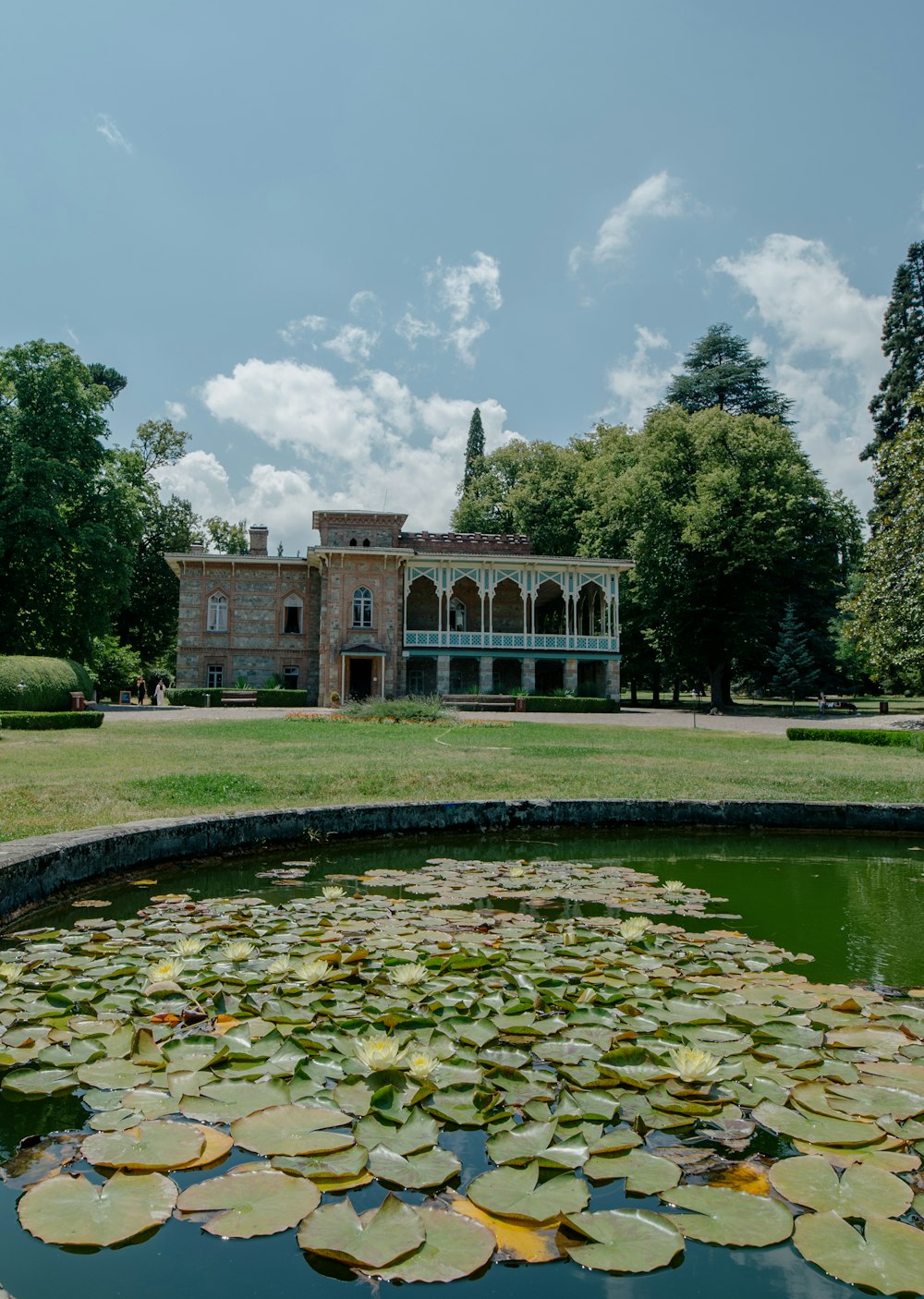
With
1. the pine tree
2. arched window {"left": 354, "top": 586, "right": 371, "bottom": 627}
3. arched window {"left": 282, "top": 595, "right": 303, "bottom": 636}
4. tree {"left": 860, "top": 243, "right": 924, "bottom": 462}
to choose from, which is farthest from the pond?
tree {"left": 860, "top": 243, "right": 924, "bottom": 462}

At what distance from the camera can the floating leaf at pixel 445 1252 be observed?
1.80 metres

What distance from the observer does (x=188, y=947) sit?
376 centimetres

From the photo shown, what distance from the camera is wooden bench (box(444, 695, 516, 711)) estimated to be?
98.7 feet

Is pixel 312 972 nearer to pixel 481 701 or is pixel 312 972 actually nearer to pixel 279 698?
pixel 481 701

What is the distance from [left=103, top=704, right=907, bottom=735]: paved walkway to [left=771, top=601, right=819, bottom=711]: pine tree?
5985mm

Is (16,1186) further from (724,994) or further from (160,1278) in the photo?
(724,994)

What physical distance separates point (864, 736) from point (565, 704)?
1202 cm

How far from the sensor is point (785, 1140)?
2.43 metres

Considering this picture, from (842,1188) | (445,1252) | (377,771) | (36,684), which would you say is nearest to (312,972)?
(445,1252)

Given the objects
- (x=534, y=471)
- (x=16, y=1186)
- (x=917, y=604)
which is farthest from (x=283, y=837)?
(x=534, y=471)

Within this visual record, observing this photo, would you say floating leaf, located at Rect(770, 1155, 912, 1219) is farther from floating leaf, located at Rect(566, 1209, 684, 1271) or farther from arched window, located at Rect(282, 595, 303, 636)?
arched window, located at Rect(282, 595, 303, 636)

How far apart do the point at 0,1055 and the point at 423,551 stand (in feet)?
113

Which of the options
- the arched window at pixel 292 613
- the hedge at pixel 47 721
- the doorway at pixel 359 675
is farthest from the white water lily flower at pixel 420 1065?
the arched window at pixel 292 613

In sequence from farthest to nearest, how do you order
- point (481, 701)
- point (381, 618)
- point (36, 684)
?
1. point (381, 618)
2. point (481, 701)
3. point (36, 684)
